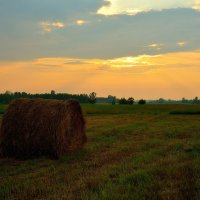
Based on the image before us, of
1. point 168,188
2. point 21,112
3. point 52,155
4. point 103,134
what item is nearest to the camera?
point 168,188

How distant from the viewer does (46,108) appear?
13234 mm

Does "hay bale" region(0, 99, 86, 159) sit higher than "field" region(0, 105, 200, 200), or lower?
higher

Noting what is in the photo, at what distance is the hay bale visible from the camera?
1255cm

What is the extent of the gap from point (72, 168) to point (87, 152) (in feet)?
9.81

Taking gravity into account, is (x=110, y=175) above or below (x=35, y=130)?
below

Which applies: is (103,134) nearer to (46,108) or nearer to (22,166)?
(46,108)

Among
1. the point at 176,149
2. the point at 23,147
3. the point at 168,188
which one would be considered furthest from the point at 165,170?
the point at 23,147

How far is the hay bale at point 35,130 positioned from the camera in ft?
41.2

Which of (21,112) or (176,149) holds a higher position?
(21,112)

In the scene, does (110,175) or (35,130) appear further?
(35,130)

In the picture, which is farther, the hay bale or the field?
the hay bale

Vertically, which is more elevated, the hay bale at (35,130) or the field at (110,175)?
the hay bale at (35,130)

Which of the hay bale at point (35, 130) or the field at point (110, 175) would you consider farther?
the hay bale at point (35, 130)

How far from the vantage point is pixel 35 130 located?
12.7 m
